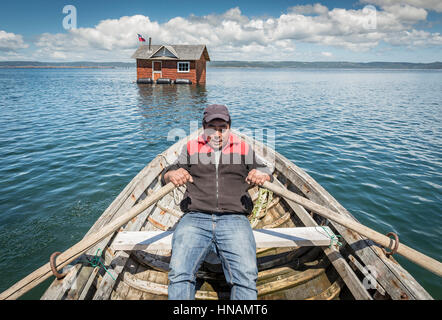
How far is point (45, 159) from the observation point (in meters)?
9.09

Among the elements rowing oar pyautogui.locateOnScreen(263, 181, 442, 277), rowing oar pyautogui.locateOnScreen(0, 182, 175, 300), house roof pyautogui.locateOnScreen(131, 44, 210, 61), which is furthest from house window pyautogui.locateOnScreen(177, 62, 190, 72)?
rowing oar pyautogui.locateOnScreen(263, 181, 442, 277)

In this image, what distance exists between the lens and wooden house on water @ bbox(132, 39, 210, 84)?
33.8 m

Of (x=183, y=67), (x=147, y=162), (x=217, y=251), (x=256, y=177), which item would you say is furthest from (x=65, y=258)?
(x=183, y=67)

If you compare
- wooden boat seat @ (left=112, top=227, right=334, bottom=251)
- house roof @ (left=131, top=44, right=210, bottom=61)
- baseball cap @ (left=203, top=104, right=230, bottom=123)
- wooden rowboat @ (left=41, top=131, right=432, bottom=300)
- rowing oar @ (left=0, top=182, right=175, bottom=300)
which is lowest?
wooden rowboat @ (left=41, top=131, right=432, bottom=300)

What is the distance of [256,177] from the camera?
3002mm

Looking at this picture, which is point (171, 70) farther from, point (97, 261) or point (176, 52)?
point (97, 261)

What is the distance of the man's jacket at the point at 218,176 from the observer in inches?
118

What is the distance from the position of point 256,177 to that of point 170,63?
36.5m

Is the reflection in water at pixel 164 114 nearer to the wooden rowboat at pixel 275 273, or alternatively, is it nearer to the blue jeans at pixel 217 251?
the wooden rowboat at pixel 275 273

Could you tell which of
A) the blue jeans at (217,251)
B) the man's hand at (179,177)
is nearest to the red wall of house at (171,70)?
the man's hand at (179,177)

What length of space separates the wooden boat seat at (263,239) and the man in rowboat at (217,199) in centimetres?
45

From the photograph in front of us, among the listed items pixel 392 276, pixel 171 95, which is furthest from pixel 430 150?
pixel 171 95

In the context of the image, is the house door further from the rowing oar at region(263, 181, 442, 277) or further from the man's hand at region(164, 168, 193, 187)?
the rowing oar at region(263, 181, 442, 277)
